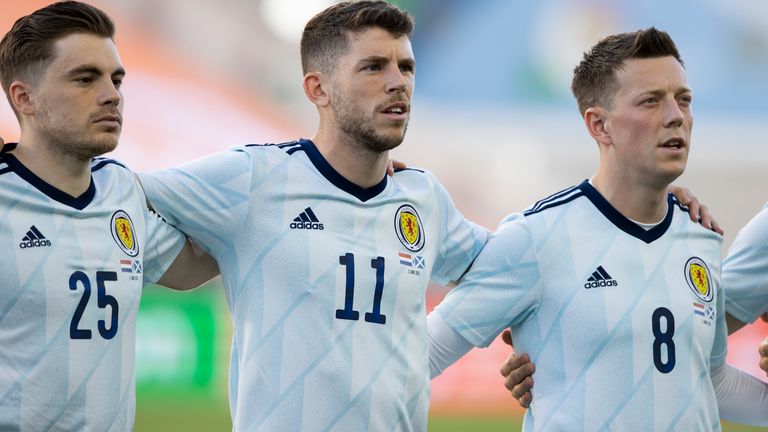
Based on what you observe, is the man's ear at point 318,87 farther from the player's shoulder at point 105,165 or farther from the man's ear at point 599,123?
the man's ear at point 599,123

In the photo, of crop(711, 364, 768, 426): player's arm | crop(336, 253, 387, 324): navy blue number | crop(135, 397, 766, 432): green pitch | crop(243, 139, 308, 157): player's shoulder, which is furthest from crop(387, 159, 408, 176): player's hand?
crop(135, 397, 766, 432): green pitch

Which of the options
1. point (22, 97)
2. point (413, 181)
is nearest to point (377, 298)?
point (413, 181)

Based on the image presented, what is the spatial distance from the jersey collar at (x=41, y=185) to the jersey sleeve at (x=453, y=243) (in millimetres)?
1340

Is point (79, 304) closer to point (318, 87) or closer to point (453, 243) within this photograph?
point (318, 87)

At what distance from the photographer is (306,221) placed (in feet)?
14.0

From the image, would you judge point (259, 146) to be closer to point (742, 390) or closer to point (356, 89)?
point (356, 89)

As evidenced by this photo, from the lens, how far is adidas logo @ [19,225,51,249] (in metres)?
3.88

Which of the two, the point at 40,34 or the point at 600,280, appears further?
the point at 600,280

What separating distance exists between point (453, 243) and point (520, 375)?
1.84ft

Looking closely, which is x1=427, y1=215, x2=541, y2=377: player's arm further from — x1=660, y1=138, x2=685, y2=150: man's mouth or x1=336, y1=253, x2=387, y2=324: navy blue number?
x1=660, y1=138, x2=685, y2=150: man's mouth

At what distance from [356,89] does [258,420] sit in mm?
1220

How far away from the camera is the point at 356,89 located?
434 centimetres

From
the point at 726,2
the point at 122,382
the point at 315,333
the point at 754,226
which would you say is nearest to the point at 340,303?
the point at 315,333

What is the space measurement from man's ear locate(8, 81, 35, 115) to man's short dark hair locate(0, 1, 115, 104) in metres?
0.02
